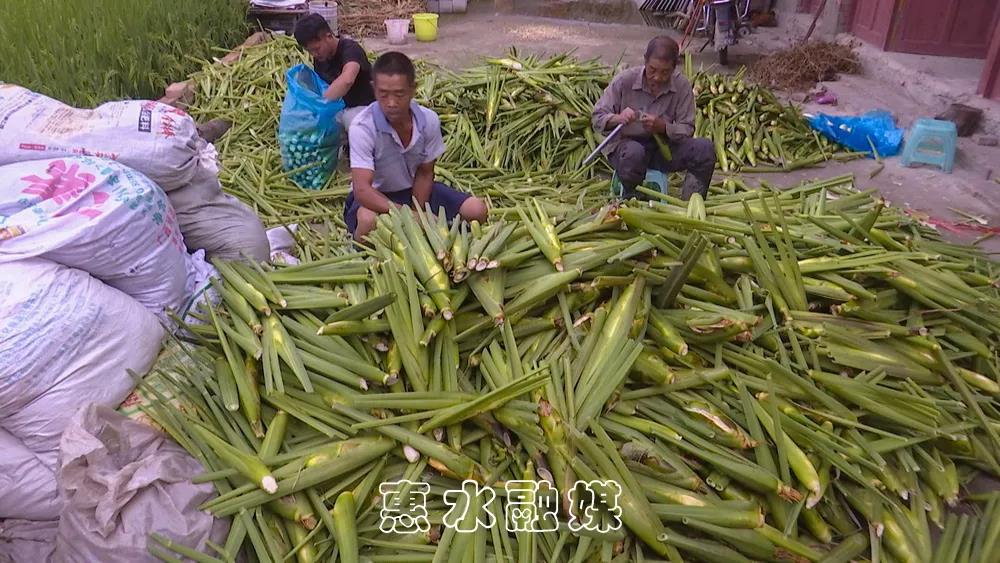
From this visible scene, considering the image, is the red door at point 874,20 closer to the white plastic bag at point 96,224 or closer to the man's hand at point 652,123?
the man's hand at point 652,123

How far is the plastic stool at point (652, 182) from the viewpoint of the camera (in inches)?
152

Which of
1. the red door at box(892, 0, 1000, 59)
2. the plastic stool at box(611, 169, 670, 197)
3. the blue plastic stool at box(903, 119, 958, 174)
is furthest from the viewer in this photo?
the red door at box(892, 0, 1000, 59)

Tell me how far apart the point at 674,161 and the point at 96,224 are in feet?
9.83

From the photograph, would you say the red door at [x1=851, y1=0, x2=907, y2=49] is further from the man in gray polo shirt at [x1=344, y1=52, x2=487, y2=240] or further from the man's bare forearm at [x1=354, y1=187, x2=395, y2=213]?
the man's bare forearm at [x1=354, y1=187, x2=395, y2=213]

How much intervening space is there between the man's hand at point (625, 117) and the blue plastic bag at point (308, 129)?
173 centimetres

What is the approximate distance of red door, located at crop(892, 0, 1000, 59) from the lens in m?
5.48

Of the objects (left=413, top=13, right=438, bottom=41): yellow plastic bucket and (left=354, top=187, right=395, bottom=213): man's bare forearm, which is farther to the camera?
(left=413, top=13, right=438, bottom=41): yellow plastic bucket

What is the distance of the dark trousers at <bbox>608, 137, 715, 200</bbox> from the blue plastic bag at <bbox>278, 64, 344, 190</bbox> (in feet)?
5.86

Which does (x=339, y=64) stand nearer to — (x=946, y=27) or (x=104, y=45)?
(x=104, y=45)

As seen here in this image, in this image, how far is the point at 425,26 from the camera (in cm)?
801

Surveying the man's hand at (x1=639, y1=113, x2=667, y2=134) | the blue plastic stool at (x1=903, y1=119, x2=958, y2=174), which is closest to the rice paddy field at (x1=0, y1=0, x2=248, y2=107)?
the man's hand at (x1=639, y1=113, x2=667, y2=134)

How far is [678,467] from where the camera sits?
1545 millimetres

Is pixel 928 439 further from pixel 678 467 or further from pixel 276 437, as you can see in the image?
pixel 276 437

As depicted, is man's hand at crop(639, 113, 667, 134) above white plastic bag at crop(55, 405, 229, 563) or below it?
above
